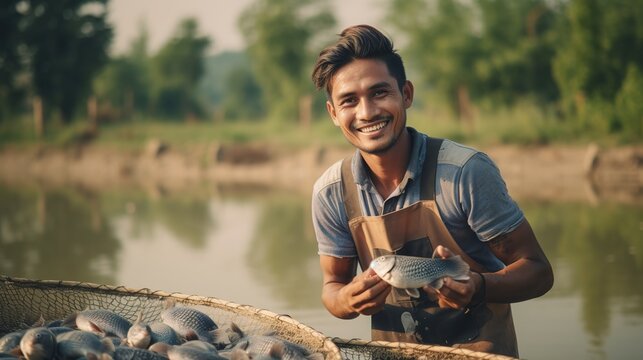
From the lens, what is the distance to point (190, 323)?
12.0ft

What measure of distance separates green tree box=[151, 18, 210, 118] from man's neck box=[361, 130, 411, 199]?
43.1m

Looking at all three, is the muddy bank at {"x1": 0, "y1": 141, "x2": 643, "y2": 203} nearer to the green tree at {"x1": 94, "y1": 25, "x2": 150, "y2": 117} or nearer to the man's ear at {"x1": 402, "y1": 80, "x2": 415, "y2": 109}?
the man's ear at {"x1": 402, "y1": 80, "x2": 415, "y2": 109}

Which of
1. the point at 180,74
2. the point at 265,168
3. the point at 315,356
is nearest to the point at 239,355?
the point at 315,356

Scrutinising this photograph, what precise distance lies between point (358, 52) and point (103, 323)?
65.6 inches

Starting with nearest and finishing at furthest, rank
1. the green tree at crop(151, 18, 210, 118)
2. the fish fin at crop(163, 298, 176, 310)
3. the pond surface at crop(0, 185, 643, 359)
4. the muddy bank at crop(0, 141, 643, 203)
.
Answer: the fish fin at crop(163, 298, 176, 310), the pond surface at crop(0, 185, 643, 359), the muddy bank at crop(0, 141, 643, 203), the green tree at crop(151, 18, 210, 118)

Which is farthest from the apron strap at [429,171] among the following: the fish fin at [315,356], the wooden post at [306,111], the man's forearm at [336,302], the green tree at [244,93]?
the green tree at [244,93]

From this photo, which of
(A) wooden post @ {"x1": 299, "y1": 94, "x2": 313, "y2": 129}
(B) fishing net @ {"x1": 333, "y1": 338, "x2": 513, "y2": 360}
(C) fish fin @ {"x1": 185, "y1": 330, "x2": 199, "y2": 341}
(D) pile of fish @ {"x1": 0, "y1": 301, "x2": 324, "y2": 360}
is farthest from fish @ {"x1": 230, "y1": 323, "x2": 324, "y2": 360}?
(A) wooden post @ {"x1": 299, "y1": 94, "x2": 313, "y2": 129}

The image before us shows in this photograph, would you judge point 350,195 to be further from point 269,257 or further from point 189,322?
point 269,257

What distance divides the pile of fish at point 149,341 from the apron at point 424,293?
0.54 metres

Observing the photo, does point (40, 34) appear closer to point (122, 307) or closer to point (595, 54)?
point (595, 54)

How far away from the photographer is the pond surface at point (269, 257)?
6879mm

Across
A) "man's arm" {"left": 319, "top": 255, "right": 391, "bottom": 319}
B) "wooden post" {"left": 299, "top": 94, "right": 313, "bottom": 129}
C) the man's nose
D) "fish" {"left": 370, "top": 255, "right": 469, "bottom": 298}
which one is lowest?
"man's arm" {"left": 319, "top": 255, "right": 391, "bottom": 319}

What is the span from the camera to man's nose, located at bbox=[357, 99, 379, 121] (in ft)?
11.1

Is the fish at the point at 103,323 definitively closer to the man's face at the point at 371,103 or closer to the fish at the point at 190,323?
the fish at the point at 190,323
